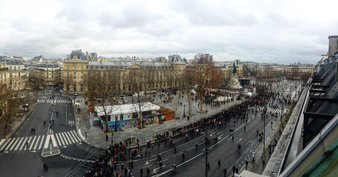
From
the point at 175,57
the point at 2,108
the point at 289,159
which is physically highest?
the point at 175,57

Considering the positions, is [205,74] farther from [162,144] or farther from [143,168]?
[143,168]

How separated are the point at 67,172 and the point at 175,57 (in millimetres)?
105230

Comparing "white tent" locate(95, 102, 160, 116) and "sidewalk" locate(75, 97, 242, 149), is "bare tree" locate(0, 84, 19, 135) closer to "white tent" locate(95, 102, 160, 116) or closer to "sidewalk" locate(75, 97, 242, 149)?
"sidewalk" locate(75, 97, 242, 149)

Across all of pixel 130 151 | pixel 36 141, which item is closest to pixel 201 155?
pixel 130 151

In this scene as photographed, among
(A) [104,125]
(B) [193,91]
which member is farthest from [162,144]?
(B) [193,91]

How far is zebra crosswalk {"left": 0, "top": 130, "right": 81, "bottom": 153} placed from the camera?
1242 inches

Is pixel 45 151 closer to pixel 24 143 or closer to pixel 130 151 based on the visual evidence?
pixel 24 143

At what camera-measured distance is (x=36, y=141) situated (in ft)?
114

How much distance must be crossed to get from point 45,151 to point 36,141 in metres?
5.50

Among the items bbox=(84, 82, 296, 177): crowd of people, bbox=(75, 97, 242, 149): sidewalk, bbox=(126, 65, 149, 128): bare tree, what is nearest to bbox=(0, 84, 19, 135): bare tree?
bbox=(75, 97, 242, 149): sidewalk

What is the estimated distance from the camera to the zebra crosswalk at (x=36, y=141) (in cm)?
3155

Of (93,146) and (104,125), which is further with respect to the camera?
(104,125)

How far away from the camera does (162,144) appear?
108 feet

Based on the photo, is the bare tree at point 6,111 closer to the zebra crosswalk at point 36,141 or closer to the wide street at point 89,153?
the wide street at point 89,153
